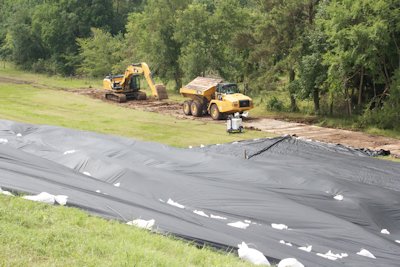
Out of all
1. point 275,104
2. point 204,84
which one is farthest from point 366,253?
point 275,104

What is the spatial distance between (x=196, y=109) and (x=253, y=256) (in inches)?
697

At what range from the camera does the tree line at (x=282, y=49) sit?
18.0m

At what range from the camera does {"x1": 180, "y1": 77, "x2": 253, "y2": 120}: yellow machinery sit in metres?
21.0

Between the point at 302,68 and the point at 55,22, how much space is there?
37044mm

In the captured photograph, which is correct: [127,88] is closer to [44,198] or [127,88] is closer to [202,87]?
[202,87]

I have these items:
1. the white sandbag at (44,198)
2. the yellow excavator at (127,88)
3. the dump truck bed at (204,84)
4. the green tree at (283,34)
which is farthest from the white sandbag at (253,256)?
the yellow excavator at (127,88)

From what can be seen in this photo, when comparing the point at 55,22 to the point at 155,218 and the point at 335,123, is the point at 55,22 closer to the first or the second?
the point at 335,123

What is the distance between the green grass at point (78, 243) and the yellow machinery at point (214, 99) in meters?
15.6

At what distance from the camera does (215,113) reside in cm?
2198

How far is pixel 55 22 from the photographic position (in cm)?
5116

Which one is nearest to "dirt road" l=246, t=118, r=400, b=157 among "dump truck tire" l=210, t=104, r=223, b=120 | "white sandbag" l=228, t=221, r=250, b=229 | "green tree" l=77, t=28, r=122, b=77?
"dump truck tire" l=210, t=104, r=223, b=120

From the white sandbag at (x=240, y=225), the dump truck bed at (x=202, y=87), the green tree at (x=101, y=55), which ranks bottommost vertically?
the white sandbag at (x=240, y=225)

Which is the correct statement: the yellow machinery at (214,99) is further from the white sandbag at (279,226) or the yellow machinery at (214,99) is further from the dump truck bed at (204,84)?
→ the white sandbag at (279,226)

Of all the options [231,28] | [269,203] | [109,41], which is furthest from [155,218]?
[109,41]
